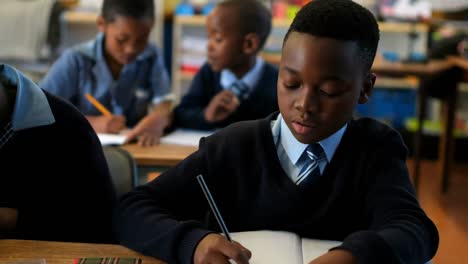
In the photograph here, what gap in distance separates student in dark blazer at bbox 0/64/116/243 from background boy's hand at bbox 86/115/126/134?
2.91ft

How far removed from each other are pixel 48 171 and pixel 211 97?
51.1 inches

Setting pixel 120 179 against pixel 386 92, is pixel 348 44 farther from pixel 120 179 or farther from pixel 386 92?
pixel 386 92

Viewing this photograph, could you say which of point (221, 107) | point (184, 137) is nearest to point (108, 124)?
point (184, 137)

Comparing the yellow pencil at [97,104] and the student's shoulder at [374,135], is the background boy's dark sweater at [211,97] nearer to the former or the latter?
the yellow pencil at [97,104]

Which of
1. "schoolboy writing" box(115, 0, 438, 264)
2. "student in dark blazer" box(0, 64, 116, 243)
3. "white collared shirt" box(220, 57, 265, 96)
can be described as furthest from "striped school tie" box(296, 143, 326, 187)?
"white collared shirt" box(220, 57, 265, 96)

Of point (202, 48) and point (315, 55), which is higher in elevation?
point (315, 55)

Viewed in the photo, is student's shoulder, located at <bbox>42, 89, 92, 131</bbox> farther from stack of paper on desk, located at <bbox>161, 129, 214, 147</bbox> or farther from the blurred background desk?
stack of paper on desk, located at <bbox>161, 129, 214, 147</bbox>

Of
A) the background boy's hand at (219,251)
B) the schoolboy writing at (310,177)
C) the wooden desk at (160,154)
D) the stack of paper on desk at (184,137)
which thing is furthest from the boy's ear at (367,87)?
the stack of paper on desk at (184,137)

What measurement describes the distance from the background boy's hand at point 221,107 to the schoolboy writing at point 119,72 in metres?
0.16

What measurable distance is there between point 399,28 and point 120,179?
3.38 m

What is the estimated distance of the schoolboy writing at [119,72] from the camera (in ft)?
7.52

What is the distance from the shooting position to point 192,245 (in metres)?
0.93

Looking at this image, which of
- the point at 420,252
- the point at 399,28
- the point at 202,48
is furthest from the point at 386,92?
the point at 420,252

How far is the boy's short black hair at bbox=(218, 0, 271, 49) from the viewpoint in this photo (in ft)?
7.84
